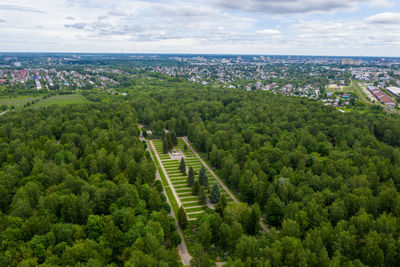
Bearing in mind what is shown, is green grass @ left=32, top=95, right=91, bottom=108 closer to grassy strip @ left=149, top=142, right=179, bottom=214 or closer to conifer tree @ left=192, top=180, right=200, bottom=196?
grassy strip @ left=149, top=142, right=179, bottom=214

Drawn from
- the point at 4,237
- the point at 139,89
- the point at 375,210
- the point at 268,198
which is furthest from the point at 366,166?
the point at 139,89

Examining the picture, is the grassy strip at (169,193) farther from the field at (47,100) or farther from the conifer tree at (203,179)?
the field at (47,100)

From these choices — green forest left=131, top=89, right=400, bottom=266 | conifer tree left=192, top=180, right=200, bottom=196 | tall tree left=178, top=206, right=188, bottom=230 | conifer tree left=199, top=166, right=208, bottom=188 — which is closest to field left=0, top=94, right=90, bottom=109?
green forest left=131, top=89, right=400, bottom=266

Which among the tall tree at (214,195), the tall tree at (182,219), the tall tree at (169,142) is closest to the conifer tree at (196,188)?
the tall tree at (214,195)

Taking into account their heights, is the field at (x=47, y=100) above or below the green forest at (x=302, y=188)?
above

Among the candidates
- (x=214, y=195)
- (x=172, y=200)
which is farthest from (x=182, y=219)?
(x=214, y=195)

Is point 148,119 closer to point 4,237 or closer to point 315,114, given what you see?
point 315,114
